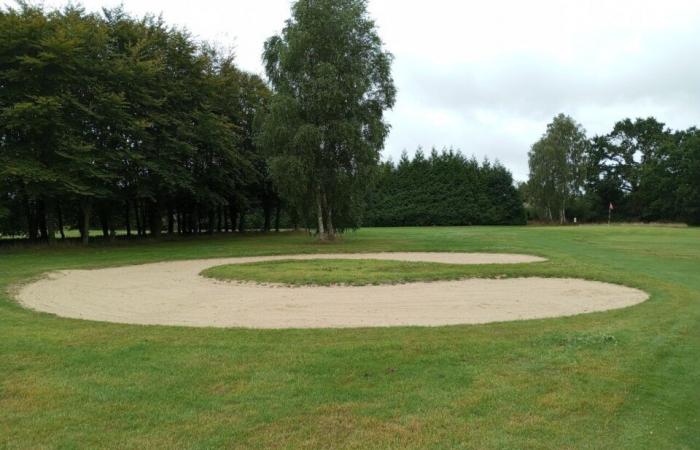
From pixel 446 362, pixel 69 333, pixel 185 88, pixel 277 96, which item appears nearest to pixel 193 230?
pixel 185 88

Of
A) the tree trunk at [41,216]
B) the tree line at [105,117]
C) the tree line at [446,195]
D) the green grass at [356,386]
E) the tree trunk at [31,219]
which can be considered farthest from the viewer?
the tree line at [446,195]

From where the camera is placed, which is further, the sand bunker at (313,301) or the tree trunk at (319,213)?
the tree trunk at (319,213)

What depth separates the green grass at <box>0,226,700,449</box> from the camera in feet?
14.1

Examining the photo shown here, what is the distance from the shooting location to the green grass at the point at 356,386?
430 centimetres

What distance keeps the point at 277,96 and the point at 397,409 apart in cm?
2571

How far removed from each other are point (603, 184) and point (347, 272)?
79459 millimetres

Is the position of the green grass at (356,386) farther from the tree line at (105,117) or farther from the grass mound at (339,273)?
the tree line at (105,117)

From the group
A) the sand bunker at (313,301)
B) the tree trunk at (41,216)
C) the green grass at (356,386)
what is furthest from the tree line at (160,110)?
the green grass at (356,386)

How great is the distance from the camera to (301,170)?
90.0ft

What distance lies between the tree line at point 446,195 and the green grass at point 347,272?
49.5 metres

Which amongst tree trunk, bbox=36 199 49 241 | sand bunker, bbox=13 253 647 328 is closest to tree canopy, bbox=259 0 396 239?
sand bunker, bbox=13 253 647 328

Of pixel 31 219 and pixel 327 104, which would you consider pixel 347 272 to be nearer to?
pixel 327 104

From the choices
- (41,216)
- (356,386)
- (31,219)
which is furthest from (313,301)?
(41,216)

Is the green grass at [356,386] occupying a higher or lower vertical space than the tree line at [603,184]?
lower
